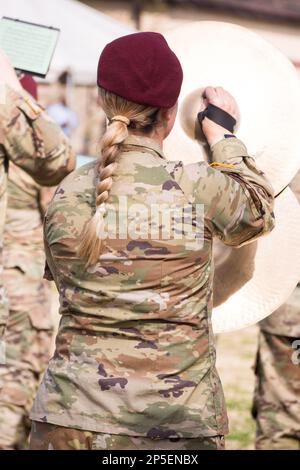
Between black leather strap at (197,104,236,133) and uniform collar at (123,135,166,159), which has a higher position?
uniform collar at (123,135,166,159)

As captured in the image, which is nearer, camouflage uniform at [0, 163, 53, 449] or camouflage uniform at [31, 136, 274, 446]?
camouflage uniform at [31, 136, 274, 446]

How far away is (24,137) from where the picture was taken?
3.04 meters

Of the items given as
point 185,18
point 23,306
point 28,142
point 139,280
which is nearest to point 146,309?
point 139,280

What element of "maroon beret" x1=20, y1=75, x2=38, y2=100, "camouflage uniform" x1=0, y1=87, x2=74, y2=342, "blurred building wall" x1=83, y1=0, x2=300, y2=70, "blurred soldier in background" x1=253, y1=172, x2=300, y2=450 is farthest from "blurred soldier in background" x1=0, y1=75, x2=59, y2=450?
"blurred building wall" x1=83, y1=0, x2=300, y2=70

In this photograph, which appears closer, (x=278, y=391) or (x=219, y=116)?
(x=219, y=116)

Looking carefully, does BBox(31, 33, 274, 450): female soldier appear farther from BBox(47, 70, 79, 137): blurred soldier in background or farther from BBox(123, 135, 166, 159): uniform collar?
Answer: BBox(47, 70, 79, 137): blurred soldier in background

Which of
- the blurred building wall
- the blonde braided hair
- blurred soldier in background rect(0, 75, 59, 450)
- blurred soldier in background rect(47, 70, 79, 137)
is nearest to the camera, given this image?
the blonde braided hair

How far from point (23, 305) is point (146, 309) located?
8.30ft

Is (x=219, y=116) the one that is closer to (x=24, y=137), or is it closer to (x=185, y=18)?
(x=24, y=137)

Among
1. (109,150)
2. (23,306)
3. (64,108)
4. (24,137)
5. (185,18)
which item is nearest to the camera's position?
(109,150)

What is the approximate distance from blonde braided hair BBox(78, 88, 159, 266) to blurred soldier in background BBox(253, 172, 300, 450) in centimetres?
221

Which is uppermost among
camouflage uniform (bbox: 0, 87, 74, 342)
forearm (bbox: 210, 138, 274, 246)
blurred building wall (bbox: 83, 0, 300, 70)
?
forearm (bbox: 210, 138, 274, 246)

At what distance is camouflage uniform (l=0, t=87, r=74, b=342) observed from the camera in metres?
3.02

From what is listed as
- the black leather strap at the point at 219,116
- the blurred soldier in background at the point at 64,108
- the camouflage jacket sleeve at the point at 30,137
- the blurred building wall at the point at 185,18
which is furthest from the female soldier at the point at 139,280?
the blurred building wall at the point at 185,18
